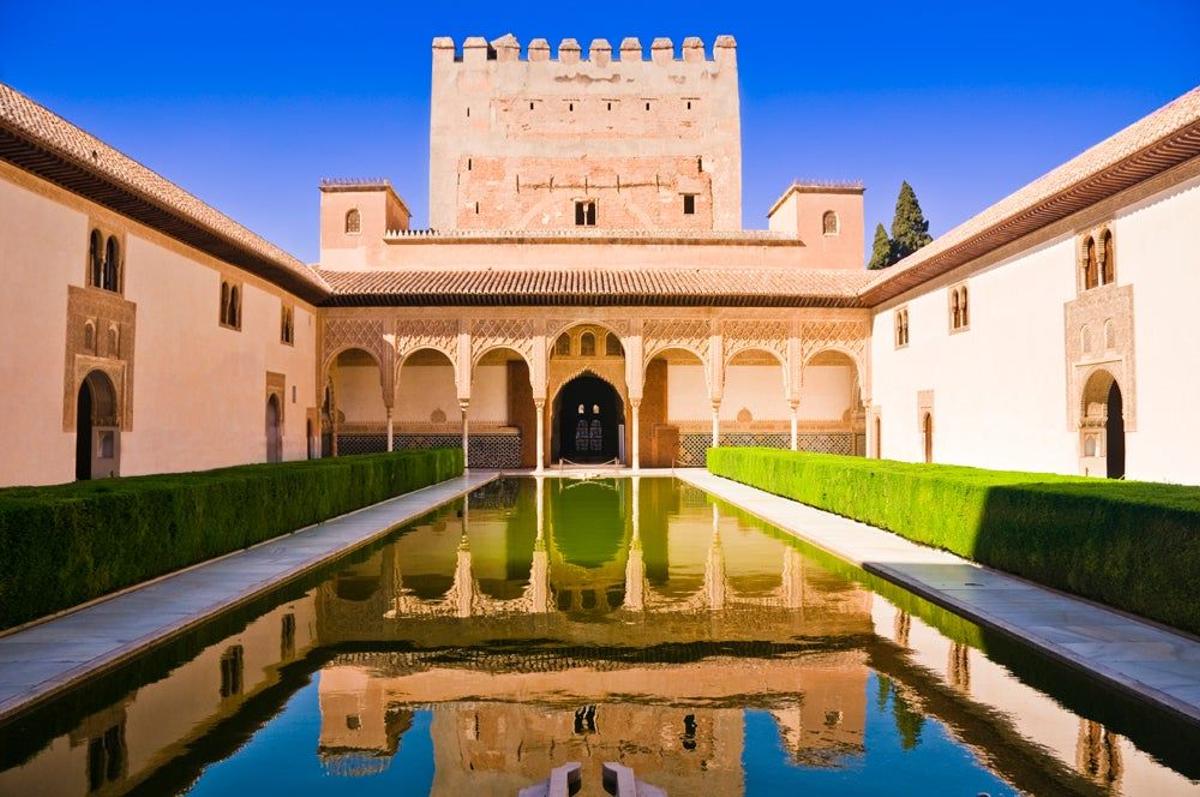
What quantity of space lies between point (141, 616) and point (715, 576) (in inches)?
179

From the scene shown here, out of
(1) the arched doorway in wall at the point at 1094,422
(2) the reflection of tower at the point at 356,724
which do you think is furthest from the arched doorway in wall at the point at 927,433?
(2) the reflection of tower at the point at 356,724

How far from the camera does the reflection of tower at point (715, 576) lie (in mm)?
6711

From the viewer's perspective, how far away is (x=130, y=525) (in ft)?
22.8

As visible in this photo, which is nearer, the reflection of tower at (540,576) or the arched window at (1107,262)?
the reflection of tower at (540,576)

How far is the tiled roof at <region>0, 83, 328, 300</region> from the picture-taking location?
991cm

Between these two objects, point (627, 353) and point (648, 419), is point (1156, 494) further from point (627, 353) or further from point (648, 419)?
point (648, 419)

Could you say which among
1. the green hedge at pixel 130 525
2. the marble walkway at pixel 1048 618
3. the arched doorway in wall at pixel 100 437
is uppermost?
→ the arched doorway in wall at pixel 100 437

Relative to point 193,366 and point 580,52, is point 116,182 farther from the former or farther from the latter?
point 580,52

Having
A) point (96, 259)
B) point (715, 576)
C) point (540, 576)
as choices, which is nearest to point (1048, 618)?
point (715, 576)

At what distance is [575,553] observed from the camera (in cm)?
922

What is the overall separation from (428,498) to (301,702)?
11237 millimetres

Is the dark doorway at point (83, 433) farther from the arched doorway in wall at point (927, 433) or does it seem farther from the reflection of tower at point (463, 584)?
the arched doorway in wall at point (927, 433)

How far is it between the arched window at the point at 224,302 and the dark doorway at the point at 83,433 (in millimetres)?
3845

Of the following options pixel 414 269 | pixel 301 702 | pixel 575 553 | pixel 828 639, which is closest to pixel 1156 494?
pixel 828 639
